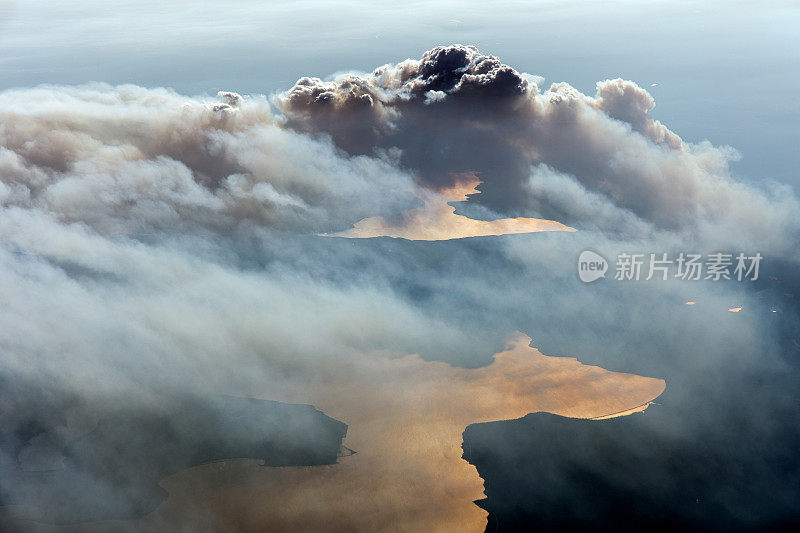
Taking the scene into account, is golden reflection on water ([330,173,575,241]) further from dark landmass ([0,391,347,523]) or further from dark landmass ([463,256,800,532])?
dark landmass ([0,391,347,523])

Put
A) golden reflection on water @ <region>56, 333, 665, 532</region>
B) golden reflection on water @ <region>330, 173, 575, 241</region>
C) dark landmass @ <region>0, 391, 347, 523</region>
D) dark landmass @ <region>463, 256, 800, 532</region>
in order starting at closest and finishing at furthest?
1. golden reflection on water @ <region>56, 333, 665, 532</region>
2. dark landmass @ <region>0, 391, 347, 523</region>
3. dark landmass @ <region>463, 256, 800, 532</region>
4. golden reflection on water @ <region>330, 173, 575, 241</region>

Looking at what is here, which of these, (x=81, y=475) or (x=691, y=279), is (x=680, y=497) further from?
(x=81, y=475)

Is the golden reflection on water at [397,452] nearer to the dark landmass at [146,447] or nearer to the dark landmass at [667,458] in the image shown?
the dark landmass at [146,447]

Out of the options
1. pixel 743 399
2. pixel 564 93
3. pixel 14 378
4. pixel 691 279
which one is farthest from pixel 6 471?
pixel 564 93

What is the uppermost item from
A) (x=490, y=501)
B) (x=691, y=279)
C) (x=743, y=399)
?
(x=691, y=279)

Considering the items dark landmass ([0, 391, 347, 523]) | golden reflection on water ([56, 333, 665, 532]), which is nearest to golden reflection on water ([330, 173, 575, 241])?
golden reflection on water ([56, 333, 665, 532])

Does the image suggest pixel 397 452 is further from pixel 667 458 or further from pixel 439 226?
pixel 439 226
